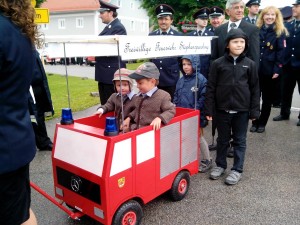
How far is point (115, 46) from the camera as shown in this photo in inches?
101

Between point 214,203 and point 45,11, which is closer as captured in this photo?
point 214,203

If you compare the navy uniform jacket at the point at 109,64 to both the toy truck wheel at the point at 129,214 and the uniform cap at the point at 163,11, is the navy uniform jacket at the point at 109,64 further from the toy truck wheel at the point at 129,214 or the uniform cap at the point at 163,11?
the toy truck wheel at the point at 129,214

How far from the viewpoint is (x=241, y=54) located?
12.3 feet

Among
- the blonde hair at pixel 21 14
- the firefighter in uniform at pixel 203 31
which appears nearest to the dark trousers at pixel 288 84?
the firefighter in uniform at pixel 203 31

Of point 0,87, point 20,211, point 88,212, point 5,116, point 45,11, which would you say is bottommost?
point 88,212

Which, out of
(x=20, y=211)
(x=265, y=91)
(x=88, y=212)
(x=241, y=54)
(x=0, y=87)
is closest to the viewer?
(x=0, y=87)

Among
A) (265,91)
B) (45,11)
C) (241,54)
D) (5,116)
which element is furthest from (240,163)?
(45,11)

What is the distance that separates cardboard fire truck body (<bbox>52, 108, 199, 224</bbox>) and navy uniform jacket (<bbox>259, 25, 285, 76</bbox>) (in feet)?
10.2

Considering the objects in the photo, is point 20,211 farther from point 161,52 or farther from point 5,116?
point 161,52

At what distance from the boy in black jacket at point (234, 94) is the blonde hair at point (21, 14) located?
2.50 m

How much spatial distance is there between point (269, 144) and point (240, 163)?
1.63 metres

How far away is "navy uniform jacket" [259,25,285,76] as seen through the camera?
5695 millimetres

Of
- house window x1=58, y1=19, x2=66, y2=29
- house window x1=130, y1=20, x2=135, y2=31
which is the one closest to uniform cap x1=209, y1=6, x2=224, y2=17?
house window x1=58, y1=19, x2=66, y2=29

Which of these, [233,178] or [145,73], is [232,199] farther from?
[145,73]
